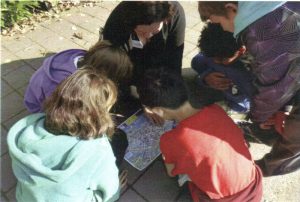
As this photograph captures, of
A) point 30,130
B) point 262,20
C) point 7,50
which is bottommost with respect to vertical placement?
point 7,50

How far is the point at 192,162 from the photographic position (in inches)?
71.5

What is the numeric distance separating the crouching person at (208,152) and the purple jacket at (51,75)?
0.54 m

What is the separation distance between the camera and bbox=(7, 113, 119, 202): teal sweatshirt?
1656mm

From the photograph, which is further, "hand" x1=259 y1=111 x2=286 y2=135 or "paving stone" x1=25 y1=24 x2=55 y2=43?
"paving stone" x1=25 y1=24 x2=55 y2=43

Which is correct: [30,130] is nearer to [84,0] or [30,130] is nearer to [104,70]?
[104,70]

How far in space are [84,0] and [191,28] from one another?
1.41 metres

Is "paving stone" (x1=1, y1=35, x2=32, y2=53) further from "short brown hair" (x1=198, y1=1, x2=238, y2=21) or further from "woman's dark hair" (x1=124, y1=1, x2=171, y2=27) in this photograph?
"short brown hair" (x1=198, y1=1, x2=238, y2=21)

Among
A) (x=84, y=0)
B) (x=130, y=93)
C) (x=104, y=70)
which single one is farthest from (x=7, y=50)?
(x=104, y=70)

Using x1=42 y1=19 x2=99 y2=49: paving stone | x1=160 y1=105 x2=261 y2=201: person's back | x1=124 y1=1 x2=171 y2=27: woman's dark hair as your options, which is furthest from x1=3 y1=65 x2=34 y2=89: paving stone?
x1=160 y1=105 x2=261 y2=201: person's back

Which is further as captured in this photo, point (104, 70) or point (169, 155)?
point (104, 70)

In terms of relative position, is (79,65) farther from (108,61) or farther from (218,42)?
(218,42)

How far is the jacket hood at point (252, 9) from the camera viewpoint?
159 centimetres

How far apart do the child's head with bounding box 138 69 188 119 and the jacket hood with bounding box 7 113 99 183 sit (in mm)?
479

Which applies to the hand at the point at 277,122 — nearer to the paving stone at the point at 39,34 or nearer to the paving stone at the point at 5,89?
the paving stone at the point at 5,89
